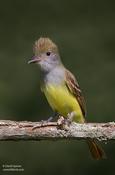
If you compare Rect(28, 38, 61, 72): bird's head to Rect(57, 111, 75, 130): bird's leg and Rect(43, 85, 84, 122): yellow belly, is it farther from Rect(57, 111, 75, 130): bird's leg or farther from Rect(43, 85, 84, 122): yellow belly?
Rect(57, 111, 75, 130): bird's leg

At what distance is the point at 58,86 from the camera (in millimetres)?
9773

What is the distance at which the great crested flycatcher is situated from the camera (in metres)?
9.59

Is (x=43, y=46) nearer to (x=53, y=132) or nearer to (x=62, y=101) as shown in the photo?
(x=62, y=101)

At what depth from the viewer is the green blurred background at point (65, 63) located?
12227 millimetres

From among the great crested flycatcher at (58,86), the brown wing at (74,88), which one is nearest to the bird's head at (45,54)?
the great crested flycatcher at (58,86)

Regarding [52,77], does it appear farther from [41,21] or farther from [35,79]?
[41,21]

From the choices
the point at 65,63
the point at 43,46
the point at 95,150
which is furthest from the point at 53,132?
the point at 65,63

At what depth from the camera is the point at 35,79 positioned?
12836 millimetres

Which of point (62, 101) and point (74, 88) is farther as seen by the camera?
point (74, 88)

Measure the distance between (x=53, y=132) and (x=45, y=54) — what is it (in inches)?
51.0

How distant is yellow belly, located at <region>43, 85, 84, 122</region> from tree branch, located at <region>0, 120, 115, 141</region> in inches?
43.3

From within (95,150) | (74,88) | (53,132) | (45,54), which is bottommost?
(53,132)

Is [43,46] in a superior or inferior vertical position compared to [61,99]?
superior

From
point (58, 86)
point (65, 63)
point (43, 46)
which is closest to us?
point (43, 46)
